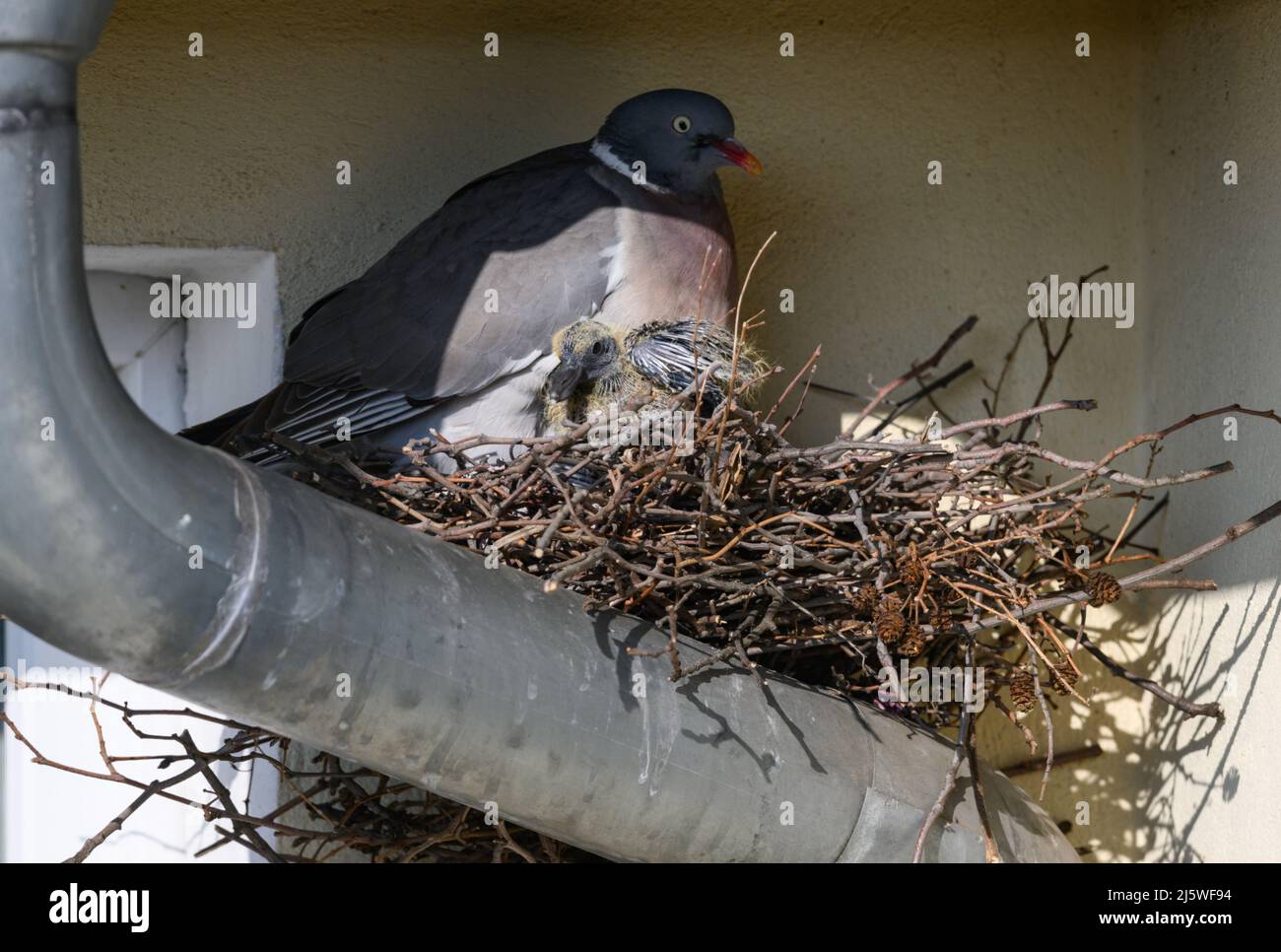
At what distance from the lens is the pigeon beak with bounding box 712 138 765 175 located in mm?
2895

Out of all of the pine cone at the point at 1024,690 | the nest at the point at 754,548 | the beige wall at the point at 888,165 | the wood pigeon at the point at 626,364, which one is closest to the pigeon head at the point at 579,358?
the wood pigeon at the point at 626,364

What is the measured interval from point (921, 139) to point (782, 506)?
1.06 metres

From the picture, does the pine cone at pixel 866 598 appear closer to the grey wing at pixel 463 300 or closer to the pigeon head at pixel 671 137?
the grey wing at pixel 463 300

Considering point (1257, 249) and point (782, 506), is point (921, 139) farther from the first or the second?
point (782, 506)

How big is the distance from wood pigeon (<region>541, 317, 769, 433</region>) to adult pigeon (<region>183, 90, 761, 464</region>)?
0.07 meters

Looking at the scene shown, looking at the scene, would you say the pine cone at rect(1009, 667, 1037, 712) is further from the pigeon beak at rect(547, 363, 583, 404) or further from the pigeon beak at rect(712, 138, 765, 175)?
the pigeon beak at rect(712, 138, 765, 175)

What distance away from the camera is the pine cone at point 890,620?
2205 mm

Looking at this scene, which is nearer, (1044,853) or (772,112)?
(1044,853)

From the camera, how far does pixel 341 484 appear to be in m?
2.41

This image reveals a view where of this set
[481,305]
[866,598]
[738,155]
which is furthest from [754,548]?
[738,155]

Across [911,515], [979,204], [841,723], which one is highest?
[979,204]

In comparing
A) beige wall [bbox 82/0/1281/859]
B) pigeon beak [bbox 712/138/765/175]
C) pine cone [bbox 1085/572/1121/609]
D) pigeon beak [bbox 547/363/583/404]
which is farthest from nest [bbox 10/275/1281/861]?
pigeon beak [bbox 712/138/765/175]

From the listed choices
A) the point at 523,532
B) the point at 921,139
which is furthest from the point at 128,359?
the point at 921,139

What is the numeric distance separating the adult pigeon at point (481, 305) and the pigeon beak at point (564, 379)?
8cm
